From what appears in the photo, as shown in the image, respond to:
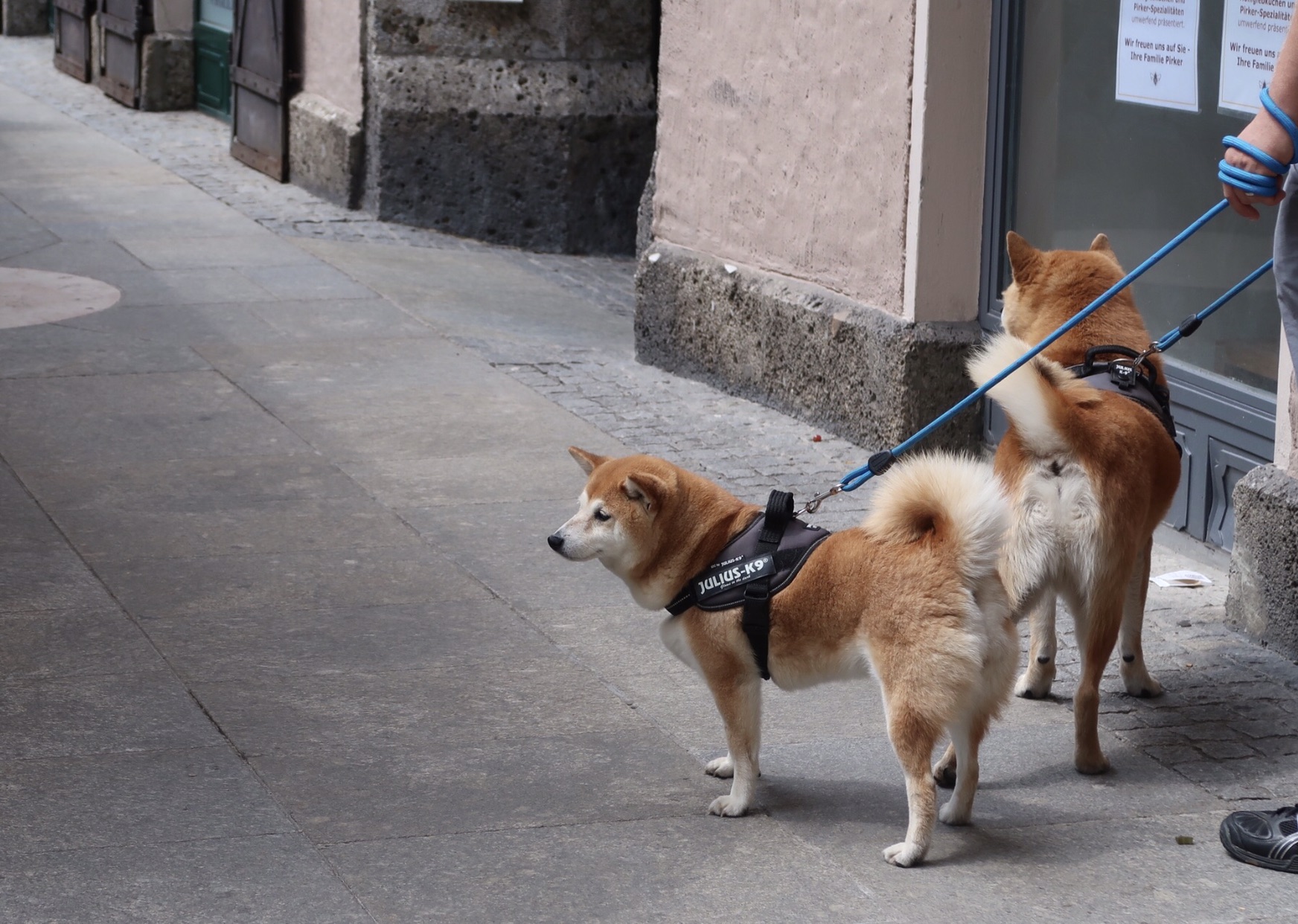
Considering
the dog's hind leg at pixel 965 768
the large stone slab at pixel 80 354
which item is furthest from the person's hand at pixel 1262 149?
the large stone slab at pixel 80 354

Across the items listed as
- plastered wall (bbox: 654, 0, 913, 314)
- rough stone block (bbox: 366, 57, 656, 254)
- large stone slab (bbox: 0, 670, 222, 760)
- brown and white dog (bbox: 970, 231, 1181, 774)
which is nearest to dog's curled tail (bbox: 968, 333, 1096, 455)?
brown and white dog (bbox: 970, 231, 1181, 774)

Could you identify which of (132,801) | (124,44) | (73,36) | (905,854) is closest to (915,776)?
(905,854)

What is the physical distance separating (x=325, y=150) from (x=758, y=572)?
10173 mm

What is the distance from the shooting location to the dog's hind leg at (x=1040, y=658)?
517cm

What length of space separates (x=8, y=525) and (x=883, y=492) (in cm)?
388

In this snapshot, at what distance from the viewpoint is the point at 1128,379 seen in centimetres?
479

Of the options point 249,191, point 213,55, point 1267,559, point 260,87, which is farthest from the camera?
point 213,55

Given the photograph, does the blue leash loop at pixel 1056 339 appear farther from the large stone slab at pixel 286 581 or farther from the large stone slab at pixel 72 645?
the large stone slab at pixel 72 645

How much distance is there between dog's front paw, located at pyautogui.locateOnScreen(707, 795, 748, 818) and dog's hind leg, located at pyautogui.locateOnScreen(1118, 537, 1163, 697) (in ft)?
4.83

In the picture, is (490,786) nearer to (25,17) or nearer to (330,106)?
(330,106)

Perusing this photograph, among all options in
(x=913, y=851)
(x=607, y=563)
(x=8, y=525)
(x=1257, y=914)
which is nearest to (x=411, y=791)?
(x=607, y=563)

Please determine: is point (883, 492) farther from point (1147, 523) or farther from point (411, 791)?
point (411, 791)

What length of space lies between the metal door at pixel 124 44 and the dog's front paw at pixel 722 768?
594 inches

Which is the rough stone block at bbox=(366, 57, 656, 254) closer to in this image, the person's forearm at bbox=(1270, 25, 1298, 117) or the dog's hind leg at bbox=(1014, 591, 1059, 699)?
the dog's hind leg at bbox=(1014, 591, 1059, 699)
